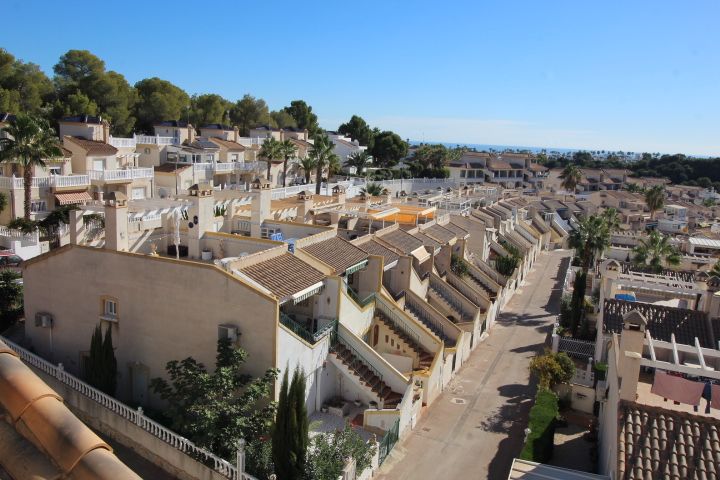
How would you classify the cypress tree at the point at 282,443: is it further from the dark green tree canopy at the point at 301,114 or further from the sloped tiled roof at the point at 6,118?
the dark green tree canopy at the point at 301,114

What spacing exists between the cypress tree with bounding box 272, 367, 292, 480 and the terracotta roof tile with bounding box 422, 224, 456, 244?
2092cm

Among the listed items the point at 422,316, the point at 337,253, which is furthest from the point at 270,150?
the point at 337,253

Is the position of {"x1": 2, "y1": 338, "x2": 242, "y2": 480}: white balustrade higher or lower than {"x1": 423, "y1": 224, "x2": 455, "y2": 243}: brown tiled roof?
lower

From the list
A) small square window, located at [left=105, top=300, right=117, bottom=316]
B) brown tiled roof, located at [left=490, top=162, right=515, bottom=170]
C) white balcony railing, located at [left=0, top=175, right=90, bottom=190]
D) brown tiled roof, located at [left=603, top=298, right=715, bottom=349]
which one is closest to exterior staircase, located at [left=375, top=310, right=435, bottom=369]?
brown tiled roof, located at [left=603, top=298, right=715, bottom=349]

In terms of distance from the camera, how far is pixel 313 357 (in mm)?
19734

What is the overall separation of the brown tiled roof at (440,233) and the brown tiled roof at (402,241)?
2.97 meters

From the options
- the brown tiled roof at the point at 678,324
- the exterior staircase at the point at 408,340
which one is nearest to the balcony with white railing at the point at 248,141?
the exterior staircase at the point at 408,340

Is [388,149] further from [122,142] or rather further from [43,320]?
[43,320]

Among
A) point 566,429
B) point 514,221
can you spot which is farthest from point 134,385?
point 514,221

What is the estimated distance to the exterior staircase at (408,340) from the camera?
24641mm

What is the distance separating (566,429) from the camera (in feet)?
71.8

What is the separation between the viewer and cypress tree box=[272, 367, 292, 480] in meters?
14.8

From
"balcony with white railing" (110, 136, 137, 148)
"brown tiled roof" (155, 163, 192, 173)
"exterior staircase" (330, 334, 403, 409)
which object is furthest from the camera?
"brown tiled roof" (155, 163, 192, 173)

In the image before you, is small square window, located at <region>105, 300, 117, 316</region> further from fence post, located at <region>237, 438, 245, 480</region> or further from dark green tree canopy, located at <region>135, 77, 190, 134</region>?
dark green tree canopy, located at <region>135, 77, 190, 134</region>
